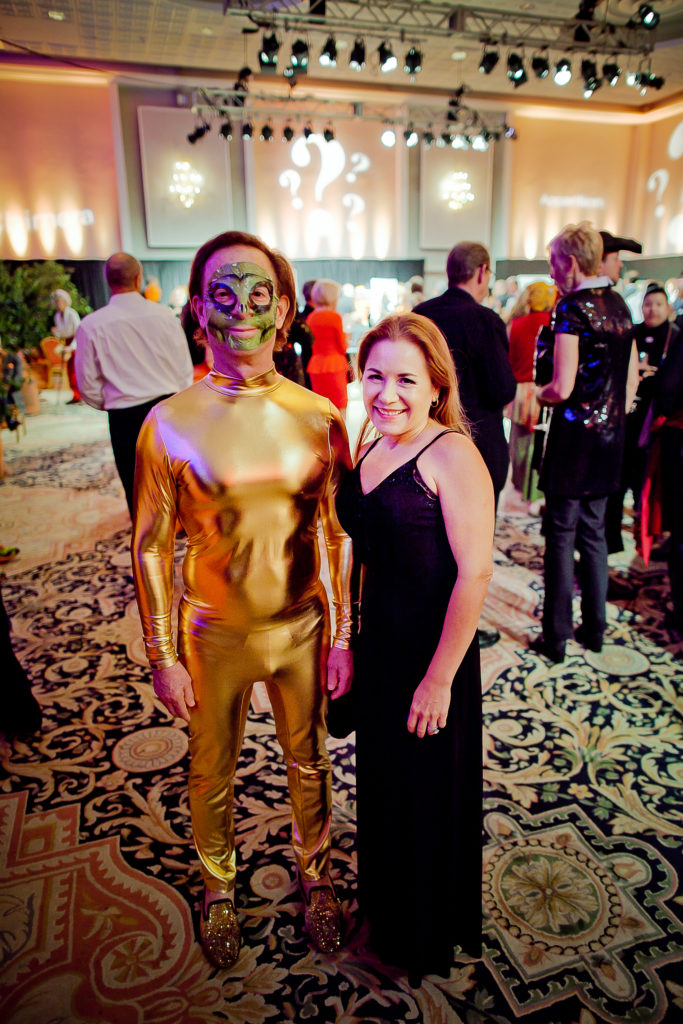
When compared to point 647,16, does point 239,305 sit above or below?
below

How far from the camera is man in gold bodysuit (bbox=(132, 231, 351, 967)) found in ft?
4.33

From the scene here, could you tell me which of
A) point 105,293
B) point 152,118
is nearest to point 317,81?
point 152,118

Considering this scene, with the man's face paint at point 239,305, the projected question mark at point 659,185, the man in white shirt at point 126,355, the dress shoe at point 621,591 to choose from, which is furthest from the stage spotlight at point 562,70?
the man's face paint at point 239,305

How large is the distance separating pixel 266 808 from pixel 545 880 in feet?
2.93

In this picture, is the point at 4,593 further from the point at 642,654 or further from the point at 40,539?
the point at 642,654

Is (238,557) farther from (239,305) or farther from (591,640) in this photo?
(591,640)

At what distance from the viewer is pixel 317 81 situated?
1271cm

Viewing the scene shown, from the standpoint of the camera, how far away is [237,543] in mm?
1373

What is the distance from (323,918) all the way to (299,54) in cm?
964

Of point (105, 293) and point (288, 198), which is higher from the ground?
point (288, 198)

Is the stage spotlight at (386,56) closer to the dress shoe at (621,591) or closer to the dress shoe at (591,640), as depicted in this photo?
the dress shoe at (621,591)

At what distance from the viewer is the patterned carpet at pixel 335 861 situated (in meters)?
1.55

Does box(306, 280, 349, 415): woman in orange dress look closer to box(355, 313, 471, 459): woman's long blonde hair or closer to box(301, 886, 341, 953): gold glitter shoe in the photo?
box(355, 313, 471, 459): woman's long blonde hair

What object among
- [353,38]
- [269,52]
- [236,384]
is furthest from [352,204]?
[236,384]
